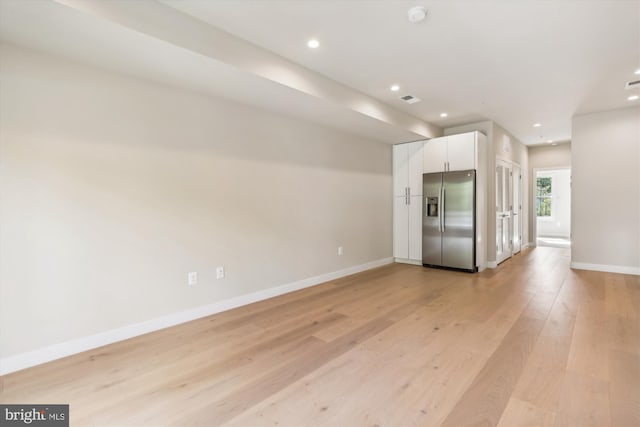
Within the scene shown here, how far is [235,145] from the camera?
3.47 metres

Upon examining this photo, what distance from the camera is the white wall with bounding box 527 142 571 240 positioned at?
25.5ft

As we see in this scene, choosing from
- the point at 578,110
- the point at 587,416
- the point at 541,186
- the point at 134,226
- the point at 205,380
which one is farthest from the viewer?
the point at 541,186

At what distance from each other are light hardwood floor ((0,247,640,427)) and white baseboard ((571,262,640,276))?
6.26ft

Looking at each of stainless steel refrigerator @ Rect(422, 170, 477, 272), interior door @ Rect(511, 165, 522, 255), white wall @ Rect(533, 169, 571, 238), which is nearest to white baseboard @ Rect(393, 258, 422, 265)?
stainless steel refrigerator @ Rect(422, 170, 477, 272)

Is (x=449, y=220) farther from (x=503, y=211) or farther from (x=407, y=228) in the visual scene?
(x=503, y=211)

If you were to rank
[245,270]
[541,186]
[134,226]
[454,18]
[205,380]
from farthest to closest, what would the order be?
[541,186] → [245,270] → [134,226] → [454,18] → [205,380]

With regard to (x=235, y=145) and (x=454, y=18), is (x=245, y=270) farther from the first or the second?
(x=454, y=18)

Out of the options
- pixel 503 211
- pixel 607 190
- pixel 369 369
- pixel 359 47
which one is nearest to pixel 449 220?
pixel 503 211

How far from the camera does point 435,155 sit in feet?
18.0

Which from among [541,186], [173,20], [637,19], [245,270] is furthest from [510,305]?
[541,186]

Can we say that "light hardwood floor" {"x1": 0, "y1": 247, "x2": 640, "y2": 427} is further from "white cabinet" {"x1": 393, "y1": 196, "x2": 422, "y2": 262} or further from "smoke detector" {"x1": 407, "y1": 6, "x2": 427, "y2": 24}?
"smoke detector" {"x1": 407, "y1": 6, "x2": 427, "y2": 24}

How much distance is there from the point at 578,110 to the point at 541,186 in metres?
7.25

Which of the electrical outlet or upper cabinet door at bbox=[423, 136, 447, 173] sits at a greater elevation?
upper cabinet door at bbox=[423, 136, 447, 173]

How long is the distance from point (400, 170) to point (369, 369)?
4.45 metres
